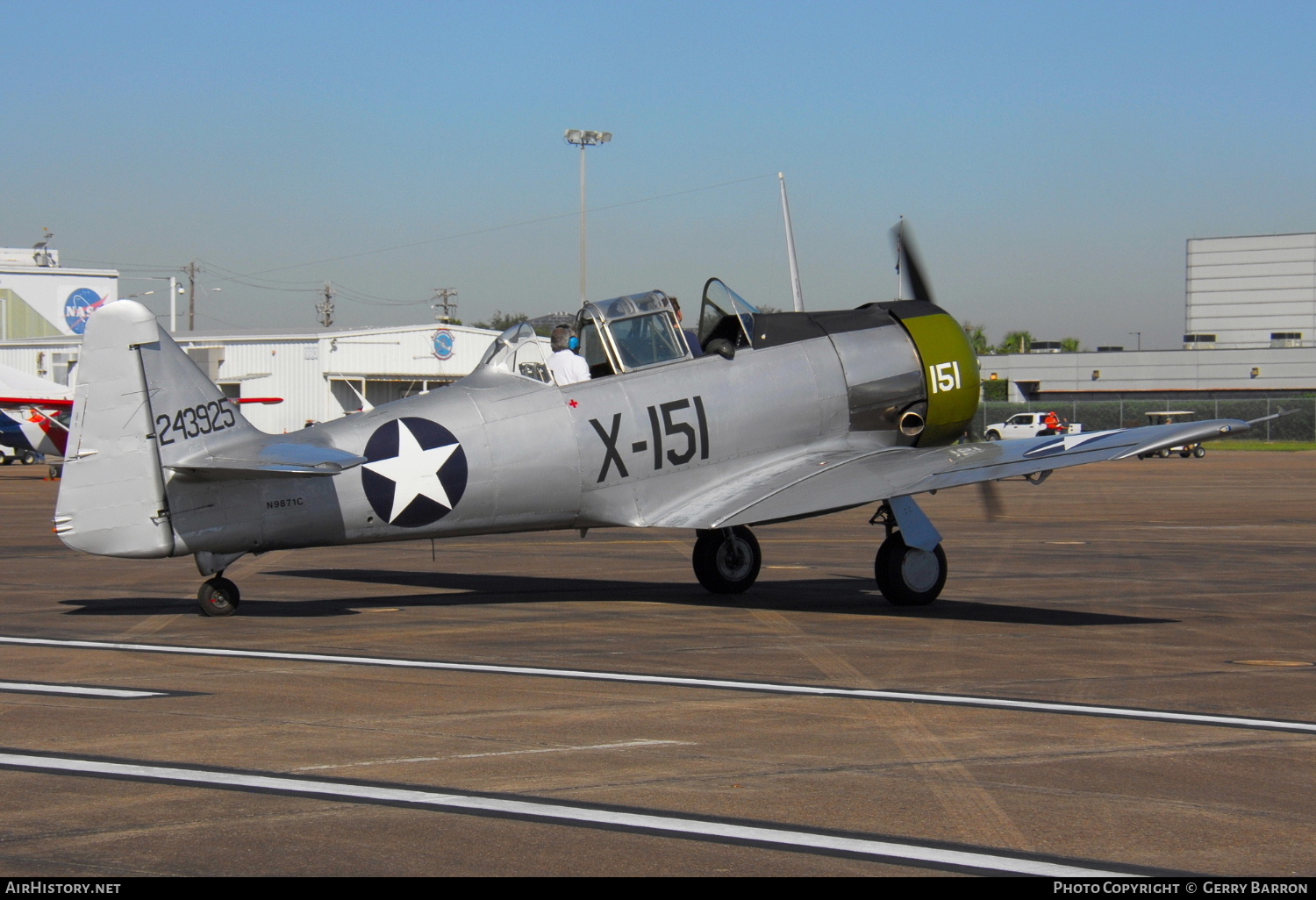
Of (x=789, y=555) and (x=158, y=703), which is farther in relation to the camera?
(x=789, y=555)

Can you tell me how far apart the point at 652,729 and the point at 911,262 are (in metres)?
9.61

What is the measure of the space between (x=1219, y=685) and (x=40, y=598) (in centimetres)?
1079

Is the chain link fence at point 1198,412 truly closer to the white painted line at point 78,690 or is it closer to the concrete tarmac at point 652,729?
the concrete tarmac at point 652,729

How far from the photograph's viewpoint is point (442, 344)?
67938 mm

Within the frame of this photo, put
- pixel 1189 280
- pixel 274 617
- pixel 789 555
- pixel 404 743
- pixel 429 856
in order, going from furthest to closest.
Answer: pixel 1189 280
pixel 789 555
pixel 274 617
pixel 404 743
pixel 429 856

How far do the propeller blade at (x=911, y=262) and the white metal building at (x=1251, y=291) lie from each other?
9277cm

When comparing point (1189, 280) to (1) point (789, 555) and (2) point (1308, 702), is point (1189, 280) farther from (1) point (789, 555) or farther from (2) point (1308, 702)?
(2) point (1308, 702)

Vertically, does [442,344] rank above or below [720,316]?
below

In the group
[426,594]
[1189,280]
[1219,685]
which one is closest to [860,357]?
[426,594]

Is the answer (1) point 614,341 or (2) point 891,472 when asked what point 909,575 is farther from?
(1) point 614,341

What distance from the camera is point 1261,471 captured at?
4416 centimetres

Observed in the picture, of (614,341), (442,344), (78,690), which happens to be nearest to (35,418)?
(442,344)

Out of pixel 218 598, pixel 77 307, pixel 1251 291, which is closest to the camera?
pixel 218 598

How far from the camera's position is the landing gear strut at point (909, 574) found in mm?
12602
